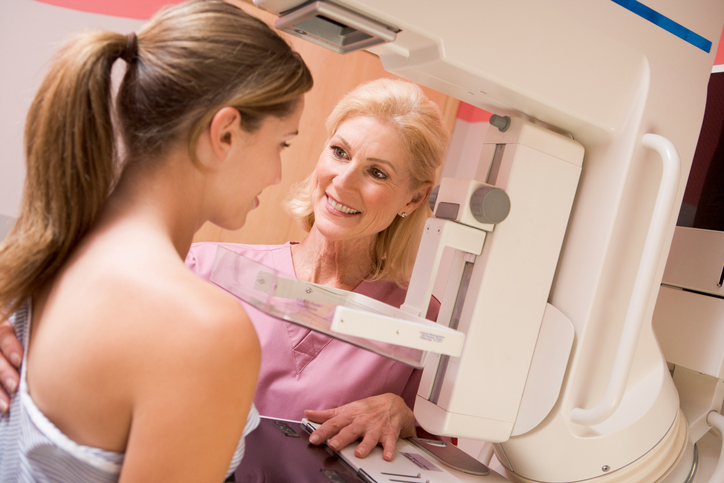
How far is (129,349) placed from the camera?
706mm

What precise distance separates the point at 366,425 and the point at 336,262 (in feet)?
2.12

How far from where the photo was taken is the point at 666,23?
1062 millimetres

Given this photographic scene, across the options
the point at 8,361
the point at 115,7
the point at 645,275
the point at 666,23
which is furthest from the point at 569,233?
the point at 115,7

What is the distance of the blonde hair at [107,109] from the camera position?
832 mm

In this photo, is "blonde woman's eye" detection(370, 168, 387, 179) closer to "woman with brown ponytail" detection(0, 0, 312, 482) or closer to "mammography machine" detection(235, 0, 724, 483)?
"mammography machine" detection(235, 0, 724, 483)

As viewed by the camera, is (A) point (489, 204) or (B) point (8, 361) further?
(A) point (489, 204)

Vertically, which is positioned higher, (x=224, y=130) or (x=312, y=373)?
(x=224, y=130)

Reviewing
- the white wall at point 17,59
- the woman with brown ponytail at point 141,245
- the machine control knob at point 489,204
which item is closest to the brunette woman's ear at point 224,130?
the woman with brown ponytail at point 141,245

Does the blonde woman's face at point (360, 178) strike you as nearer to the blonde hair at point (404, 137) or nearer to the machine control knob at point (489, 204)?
the blonde hair at point (404, 137)

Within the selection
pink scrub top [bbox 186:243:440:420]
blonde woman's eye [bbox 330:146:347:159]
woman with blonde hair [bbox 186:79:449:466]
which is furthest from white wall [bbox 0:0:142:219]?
pink scrub top [bbox 186:243:440:420]

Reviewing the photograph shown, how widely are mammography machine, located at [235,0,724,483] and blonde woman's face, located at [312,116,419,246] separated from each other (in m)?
0.58

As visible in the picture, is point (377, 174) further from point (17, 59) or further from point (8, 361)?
point (17, 59)

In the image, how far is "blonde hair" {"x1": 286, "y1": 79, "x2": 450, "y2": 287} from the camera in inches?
66.1

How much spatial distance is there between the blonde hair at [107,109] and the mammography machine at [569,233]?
5.7 inches
